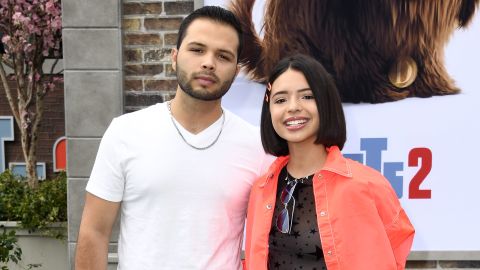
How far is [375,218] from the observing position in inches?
63.1

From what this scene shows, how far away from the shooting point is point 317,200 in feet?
5.43

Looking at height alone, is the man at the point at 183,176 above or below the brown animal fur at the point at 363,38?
below

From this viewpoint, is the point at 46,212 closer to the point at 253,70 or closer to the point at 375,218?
the point at 253,70

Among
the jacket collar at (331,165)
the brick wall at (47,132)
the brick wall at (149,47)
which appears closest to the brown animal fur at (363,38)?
the brick wall at (149,47)

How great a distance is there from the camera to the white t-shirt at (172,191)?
5.70ft

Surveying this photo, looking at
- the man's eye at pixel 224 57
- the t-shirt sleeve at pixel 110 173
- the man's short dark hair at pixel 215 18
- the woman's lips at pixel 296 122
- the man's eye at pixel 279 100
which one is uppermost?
the man's short dark hair at pixel 215 18

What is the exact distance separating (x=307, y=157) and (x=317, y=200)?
0.19 meters

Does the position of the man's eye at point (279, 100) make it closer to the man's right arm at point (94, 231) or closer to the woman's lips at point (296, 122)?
the woman's lips at point (296, 122)

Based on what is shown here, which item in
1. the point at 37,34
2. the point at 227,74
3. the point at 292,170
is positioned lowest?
the point at 292,170

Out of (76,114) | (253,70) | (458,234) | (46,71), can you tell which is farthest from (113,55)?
(46,71)

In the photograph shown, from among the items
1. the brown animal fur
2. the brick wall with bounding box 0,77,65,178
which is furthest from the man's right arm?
the brick wall with bounding box 0,77,65,178

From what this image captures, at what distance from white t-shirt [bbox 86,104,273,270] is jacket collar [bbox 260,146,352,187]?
10cm

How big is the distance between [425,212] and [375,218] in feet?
6.12

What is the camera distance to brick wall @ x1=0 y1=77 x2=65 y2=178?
686cm
